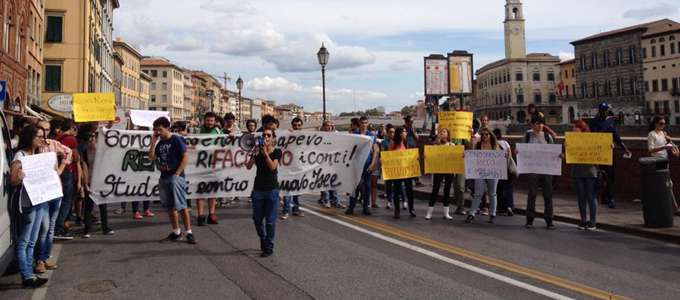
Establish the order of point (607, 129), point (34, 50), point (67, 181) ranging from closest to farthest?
point (67, 181) → point (607, 129) → point (34, 50)

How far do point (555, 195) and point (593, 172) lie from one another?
15.0 ft

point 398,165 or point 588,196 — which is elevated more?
point 398,165

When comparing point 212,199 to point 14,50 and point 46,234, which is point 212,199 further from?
point 14,50

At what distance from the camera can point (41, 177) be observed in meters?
5.82

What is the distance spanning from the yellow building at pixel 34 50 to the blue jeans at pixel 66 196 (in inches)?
1128

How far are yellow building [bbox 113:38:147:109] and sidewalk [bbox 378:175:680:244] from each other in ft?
256

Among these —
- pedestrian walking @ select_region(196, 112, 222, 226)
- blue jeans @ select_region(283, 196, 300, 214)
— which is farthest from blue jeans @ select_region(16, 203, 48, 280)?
blue jeans @ select_region(283, 196, 300, 214)

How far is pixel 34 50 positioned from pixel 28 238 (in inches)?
1366

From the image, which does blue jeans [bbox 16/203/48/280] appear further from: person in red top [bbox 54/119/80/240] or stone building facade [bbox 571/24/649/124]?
stone building facade [bbox 571/24/649/124]

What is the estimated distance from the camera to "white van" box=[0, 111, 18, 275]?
16.9 ft

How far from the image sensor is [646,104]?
81.7 metres

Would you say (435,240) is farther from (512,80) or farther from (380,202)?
(512,80)

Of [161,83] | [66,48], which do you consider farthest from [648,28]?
[161,83]

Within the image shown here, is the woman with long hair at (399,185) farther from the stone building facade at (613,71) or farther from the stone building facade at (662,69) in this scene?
the stone building facade at (613,71)
